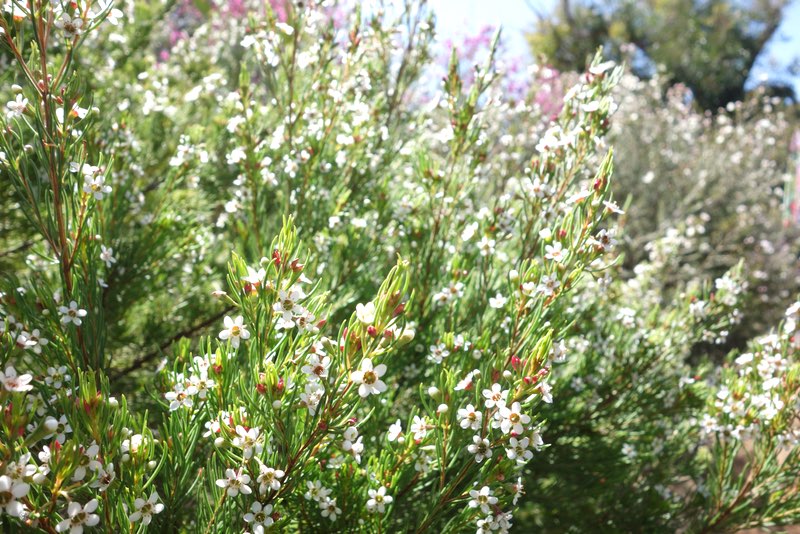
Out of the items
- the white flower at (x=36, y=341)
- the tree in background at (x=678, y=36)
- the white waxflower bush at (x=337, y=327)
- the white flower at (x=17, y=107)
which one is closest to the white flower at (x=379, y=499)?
the white waxflower bush at (x=337, y=327)

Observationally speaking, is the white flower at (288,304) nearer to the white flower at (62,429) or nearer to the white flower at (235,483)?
the white flower at (235,483)

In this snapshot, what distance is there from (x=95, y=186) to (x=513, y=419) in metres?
1.08

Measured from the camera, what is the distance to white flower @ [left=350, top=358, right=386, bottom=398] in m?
1.10

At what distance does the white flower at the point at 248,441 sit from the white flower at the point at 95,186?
658 millimetres

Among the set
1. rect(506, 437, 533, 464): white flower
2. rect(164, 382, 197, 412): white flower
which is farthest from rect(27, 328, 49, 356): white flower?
rect(506, 437, 533, 464): white flower

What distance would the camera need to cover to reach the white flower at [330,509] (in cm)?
143

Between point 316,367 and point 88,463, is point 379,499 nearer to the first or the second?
point 316,367

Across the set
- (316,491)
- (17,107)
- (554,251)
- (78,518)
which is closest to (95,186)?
(17,107)

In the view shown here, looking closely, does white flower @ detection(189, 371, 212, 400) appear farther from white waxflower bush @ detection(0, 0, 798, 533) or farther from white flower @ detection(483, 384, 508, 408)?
white flower @ detection(483, 384, 508, 408)

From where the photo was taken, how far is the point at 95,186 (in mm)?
1439

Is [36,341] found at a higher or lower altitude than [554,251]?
lower

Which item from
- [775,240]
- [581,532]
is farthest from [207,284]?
[775,240]

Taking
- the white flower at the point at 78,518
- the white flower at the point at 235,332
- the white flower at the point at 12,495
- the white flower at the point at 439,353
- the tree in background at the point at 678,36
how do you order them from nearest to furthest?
the white flower at the point at 12,495
the white flower at the point at 78,518
the white flower at the point at 235,332
the white flower at the point at 439,353
the tree in background at the point at 678,36

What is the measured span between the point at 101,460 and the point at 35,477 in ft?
0.69
